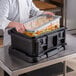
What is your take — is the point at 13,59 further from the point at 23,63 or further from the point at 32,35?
the point at 32,35

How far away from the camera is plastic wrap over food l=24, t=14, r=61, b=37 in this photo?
1.39 m

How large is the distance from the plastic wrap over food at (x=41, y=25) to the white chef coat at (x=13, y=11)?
0.22 metres

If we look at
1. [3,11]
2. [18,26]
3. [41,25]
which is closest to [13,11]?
[3,11]

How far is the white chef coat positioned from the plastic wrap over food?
218 millimetres

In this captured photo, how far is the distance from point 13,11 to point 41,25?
1.42ft

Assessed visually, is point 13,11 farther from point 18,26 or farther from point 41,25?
point 41,25

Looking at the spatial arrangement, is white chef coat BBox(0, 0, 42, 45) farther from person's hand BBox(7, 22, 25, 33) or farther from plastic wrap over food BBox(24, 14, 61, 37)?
plastic wrap over food BBox(24, 14, 61, 37)

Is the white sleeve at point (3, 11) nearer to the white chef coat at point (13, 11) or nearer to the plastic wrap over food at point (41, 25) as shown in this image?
the white chef coat at point (13, 11)

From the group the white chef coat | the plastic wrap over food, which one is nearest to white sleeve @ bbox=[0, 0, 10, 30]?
the white chef coat

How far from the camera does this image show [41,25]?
4.75ft

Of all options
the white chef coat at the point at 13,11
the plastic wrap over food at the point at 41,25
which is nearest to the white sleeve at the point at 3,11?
the white chef coat at the point at 13,11

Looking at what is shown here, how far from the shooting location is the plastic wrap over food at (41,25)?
139 centimetres

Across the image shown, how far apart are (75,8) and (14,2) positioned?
1.79 m

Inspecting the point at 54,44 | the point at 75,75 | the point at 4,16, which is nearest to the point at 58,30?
the point at 54,44
